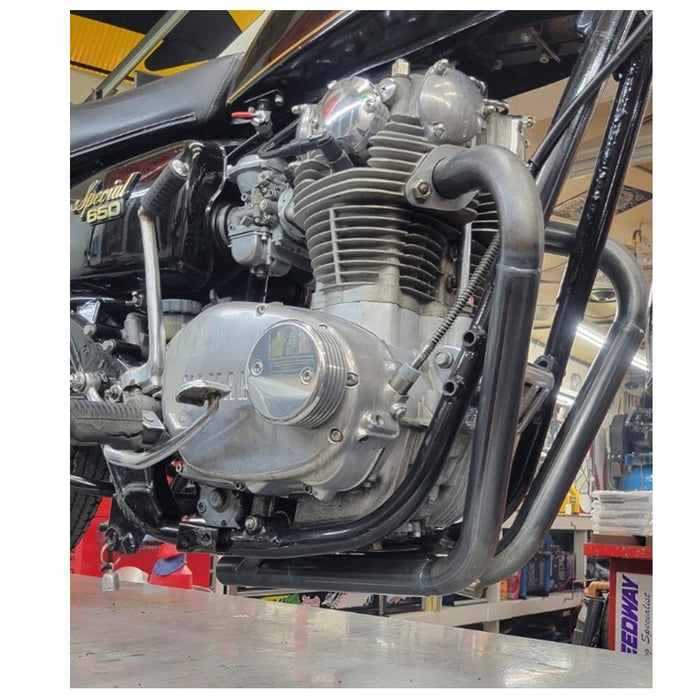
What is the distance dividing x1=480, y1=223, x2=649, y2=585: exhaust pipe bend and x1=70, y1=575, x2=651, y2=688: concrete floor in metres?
0.29

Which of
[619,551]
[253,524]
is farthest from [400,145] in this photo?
[619,551]

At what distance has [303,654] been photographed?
4.98ft

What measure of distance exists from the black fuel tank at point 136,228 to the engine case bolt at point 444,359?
543 mm

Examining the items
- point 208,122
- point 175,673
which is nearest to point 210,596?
point 175,673

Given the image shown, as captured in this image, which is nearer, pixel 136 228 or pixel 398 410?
pixel 398 410

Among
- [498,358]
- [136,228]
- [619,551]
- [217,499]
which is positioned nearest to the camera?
[498,358]

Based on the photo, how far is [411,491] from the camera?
3.53 feet

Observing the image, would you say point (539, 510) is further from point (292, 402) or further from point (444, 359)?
point (292, 402)

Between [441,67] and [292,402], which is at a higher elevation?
[441,67]

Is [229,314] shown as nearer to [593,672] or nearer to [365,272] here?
[365,272]

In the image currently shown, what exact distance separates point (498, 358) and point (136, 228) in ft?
2.98

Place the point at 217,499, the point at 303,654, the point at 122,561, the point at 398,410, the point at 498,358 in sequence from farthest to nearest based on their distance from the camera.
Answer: the point at 122,561 < the point at 303,654 < the point at 217,499 < the point at 398,410 < the point at 498,358

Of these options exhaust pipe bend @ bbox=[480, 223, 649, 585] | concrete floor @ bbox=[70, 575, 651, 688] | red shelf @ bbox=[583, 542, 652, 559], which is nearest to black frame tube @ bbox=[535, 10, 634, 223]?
exhaust pipe bend @ bbox=[480, 223, 649, 585]

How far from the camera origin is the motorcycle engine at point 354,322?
1.08 m
